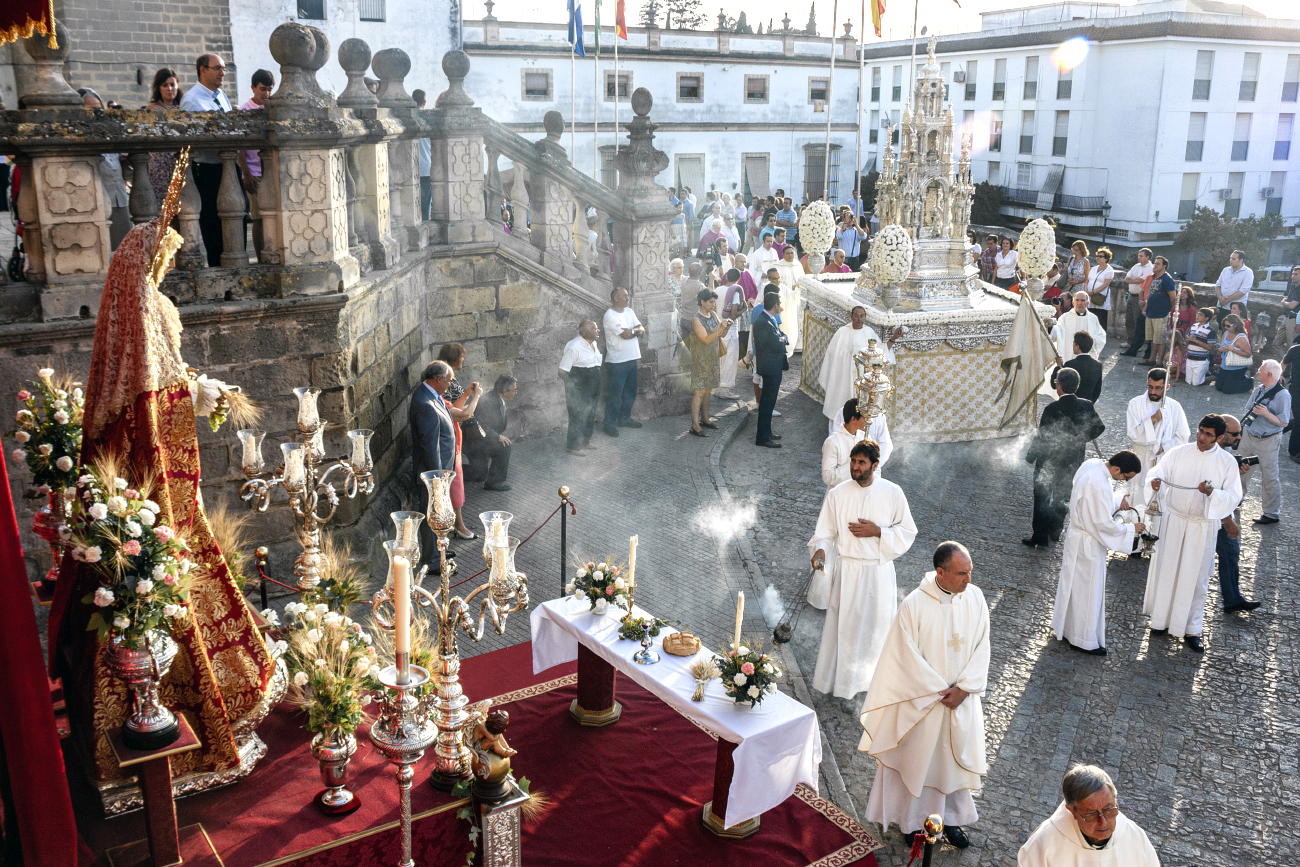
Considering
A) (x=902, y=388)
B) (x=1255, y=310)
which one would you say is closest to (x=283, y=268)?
(x=902, y=388)

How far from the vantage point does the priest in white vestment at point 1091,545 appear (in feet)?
27.1

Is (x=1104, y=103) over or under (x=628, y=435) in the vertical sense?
over

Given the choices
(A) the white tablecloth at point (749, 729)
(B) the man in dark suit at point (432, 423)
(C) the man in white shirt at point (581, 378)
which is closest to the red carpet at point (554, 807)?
(A) the white tablecloth at point (749, 729)

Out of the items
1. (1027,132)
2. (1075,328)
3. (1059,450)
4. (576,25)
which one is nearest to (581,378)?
(1059,450)

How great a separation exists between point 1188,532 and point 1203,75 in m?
30.9

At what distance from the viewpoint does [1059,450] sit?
401 inches

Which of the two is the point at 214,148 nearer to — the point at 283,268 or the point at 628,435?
the point at 283,268

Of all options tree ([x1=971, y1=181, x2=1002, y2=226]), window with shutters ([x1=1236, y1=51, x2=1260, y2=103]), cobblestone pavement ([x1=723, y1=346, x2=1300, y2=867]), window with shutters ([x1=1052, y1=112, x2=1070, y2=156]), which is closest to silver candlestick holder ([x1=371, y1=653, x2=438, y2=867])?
cobblestone pavement ([x1=723, y1=346, x2=1300, y2=867])

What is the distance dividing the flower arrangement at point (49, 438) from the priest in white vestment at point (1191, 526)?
26.0ft

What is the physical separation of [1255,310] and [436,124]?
13.3 metres

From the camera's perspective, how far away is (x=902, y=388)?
515 inches

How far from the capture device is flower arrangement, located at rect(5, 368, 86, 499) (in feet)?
17.0

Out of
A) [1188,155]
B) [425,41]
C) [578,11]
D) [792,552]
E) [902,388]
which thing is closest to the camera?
[792,552]

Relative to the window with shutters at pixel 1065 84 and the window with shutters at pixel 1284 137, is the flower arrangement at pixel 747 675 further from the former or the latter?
the window with shutters at pixel 1284 137
